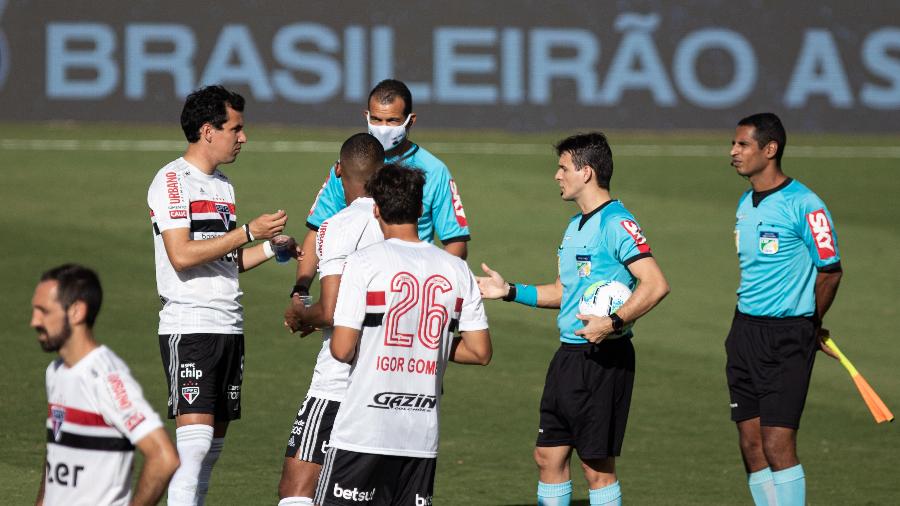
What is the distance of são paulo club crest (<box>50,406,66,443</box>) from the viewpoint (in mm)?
5117

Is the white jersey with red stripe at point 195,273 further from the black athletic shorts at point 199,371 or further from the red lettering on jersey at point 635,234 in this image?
the red lettering on jersey at point 635,234

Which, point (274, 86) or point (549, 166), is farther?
point (274, 86)

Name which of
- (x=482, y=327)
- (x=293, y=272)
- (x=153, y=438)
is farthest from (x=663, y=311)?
(x=153, y=438)

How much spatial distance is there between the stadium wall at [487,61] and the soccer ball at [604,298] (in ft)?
62.2

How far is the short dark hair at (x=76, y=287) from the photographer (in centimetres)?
501

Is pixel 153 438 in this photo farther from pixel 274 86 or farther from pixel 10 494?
pixel 274 86

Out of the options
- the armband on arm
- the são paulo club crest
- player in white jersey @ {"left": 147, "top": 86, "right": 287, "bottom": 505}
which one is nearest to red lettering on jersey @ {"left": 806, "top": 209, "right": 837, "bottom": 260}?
the armband on arm

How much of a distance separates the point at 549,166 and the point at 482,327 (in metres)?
18.2

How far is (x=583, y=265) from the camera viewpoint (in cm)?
762

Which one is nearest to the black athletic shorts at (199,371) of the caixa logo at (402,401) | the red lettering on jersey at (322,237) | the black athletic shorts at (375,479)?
the red lettering on jersey at (322,237)

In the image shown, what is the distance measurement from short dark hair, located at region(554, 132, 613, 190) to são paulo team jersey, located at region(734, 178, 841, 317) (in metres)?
1.27

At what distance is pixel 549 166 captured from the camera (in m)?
24.2

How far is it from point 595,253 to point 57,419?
3445 millimetres

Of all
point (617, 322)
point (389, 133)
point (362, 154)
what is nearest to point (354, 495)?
point (362, 154)
